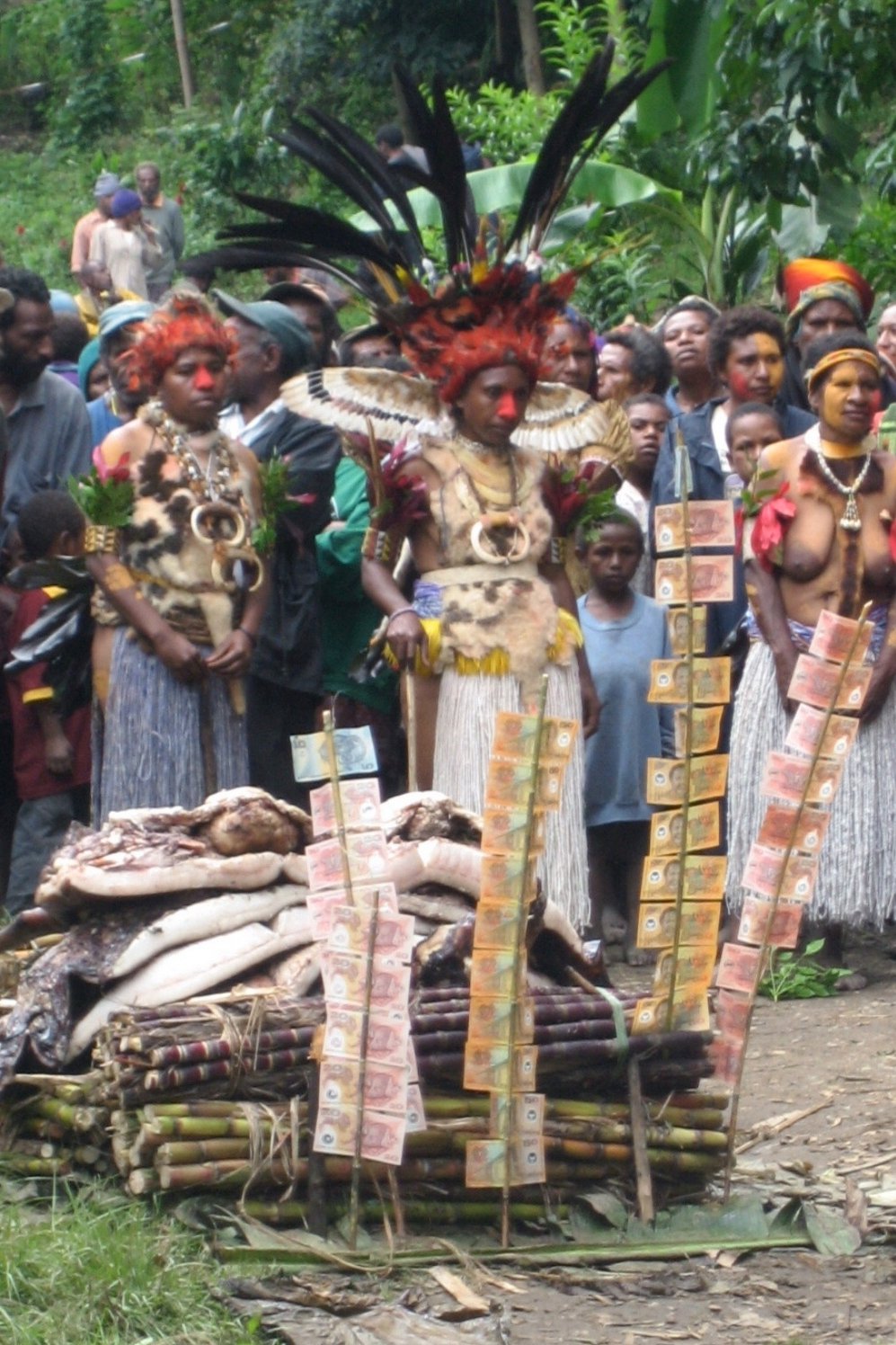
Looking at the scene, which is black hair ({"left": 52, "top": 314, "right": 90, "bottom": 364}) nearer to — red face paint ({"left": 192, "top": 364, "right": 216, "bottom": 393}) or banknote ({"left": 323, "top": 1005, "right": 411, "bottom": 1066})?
red face paint ({"left": 192, "top": 364, "right": 216, "bottom": 393})

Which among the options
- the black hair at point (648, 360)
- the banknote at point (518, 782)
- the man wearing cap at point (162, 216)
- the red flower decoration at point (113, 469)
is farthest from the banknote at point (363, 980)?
the man wearing cap at point (162, 216)

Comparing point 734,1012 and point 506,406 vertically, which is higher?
point 506,406

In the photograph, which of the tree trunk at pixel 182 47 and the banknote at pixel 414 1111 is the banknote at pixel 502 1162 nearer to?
the banknote at pixel 414 1111

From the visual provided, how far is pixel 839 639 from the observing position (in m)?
4.44

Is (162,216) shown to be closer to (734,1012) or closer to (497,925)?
(734,1012)

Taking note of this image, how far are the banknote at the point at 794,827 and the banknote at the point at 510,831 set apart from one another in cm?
58

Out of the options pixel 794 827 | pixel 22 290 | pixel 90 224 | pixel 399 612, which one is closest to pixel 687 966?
pixel 794 827

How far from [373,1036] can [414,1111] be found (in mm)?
189

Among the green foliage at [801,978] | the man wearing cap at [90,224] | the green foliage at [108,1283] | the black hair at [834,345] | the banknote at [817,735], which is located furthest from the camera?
the man wearing cap at [90,224]

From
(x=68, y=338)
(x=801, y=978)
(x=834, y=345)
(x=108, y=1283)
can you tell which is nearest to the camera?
(x=108, y=1283)

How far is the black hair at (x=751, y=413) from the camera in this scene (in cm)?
757

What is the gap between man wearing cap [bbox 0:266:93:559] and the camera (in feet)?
25.6

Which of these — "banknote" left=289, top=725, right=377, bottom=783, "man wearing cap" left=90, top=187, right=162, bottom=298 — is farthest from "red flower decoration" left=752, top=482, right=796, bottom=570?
"man wearing cap" left=90, top=187, right=162, bottom=298

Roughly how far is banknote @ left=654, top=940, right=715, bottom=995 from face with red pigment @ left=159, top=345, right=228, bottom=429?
9.05 ft
